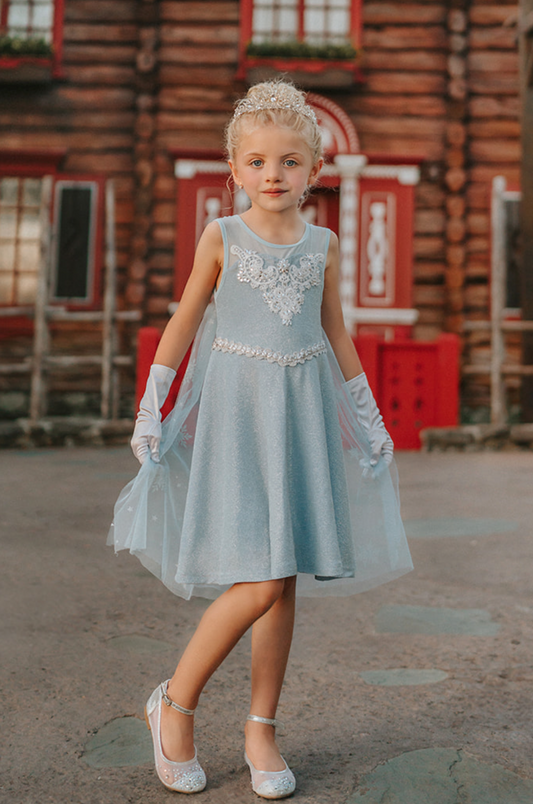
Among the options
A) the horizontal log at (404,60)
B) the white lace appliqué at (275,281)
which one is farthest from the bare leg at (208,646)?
the horizontal log at (404,60)

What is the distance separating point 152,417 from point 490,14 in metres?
8.97

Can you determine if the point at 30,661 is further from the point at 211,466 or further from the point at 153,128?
the point at 153,128

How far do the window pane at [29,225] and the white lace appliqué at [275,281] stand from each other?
8.26m

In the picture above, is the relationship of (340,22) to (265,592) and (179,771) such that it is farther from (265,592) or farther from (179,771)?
(179,771)

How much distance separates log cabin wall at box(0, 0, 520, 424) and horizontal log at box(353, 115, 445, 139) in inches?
0.4

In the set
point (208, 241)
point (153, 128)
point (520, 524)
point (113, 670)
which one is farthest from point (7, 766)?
point (153, 128)

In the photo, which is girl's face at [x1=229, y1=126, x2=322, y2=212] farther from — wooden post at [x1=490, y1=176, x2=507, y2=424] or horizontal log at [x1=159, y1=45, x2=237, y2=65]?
horizontal log at [x1=159, y1=45, x2=237, y2=65]

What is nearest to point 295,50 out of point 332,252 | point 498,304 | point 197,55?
point 197,55

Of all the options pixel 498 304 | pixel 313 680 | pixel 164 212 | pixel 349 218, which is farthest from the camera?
pixel 164 212

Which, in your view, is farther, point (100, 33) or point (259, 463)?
point (100, 33)

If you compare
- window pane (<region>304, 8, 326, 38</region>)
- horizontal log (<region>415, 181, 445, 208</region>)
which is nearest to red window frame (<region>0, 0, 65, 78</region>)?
window pane (<region>304, 8, 326, 38</region>)

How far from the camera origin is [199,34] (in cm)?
916

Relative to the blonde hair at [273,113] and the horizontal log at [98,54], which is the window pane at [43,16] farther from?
the blonde hair at [273,113]

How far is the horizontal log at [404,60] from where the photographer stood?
9148 millimetres
